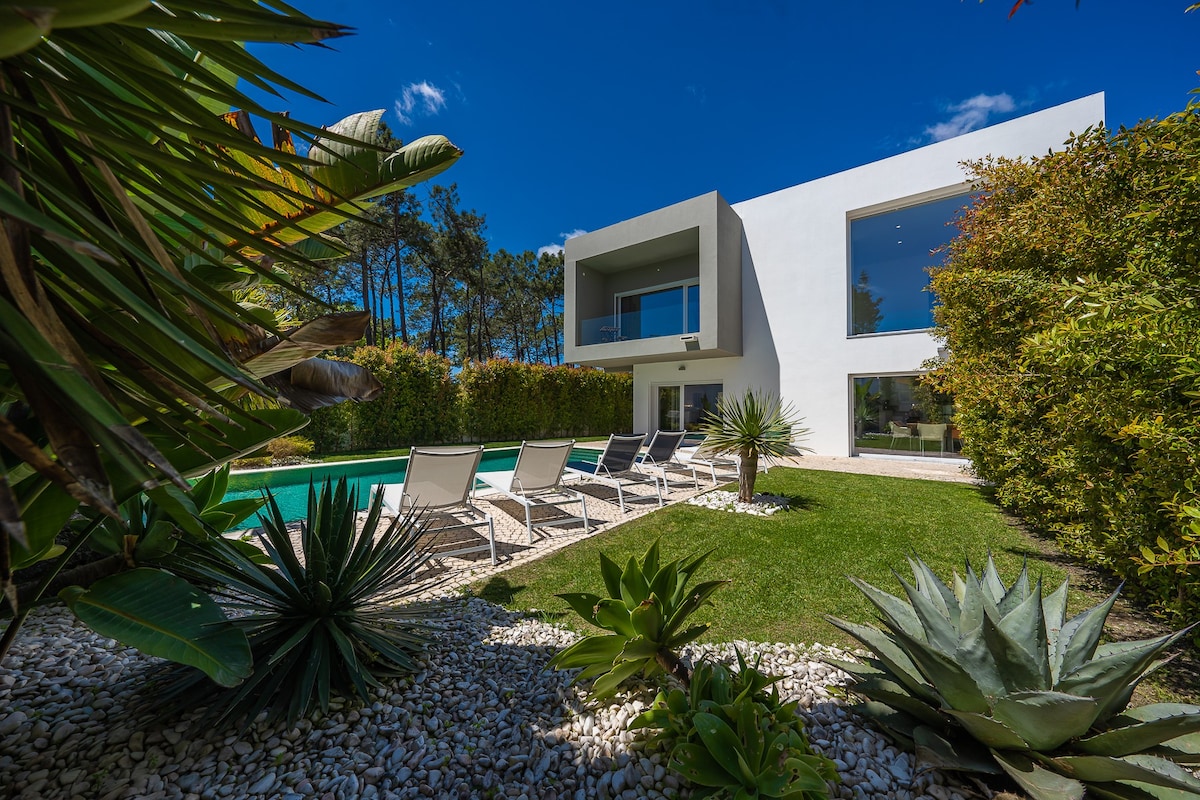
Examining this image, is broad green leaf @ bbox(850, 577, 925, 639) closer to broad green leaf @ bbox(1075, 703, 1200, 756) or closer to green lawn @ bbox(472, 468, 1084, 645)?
green lawn @ bbox(472, 468, 1084, 645)

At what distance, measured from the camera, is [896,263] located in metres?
12.5

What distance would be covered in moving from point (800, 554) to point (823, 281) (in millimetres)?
11075

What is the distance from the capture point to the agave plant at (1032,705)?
58.4 inches

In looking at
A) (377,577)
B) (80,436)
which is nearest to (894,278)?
(377,577)

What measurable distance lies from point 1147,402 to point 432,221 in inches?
1192

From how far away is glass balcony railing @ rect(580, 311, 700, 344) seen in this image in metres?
14.7

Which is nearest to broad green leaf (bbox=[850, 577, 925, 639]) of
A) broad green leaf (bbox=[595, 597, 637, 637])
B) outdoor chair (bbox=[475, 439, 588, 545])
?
broad green leaf (bbox=[595, 597, 637, 637])

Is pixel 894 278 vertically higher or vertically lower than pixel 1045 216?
higher

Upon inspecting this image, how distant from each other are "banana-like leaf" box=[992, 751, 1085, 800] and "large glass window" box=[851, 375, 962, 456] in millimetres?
12129

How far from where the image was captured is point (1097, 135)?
12.7 ft

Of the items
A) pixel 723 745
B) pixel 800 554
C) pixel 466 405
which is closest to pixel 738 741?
pixel 723 745

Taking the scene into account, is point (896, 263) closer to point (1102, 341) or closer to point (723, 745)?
point (1102, 341)

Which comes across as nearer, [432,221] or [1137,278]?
[1137,278]

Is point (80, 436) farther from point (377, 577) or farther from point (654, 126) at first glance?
point (654, 126)
